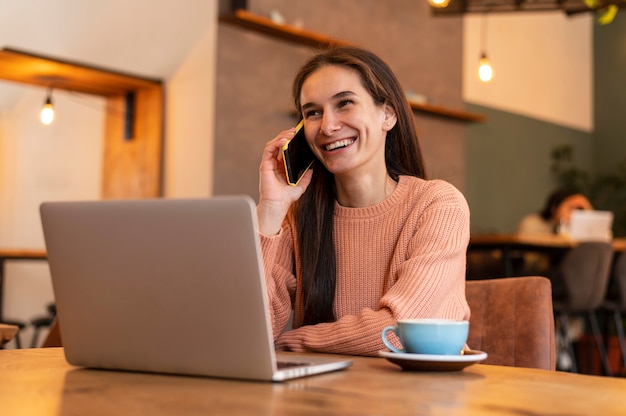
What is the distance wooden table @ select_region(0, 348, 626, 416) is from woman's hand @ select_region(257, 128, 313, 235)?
721mm

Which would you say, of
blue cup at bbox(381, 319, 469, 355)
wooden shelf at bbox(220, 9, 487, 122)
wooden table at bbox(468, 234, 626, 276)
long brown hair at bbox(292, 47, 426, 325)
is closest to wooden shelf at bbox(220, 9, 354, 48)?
wooden shelf at bbox(220, 9, 487, 122)

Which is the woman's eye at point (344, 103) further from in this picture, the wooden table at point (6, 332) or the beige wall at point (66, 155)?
the beige wall at point (66, 155)

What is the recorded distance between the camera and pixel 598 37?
9.18 metres

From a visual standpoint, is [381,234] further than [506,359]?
Yes

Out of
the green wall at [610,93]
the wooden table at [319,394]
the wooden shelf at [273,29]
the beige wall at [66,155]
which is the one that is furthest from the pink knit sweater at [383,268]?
the green wall at [610,93]

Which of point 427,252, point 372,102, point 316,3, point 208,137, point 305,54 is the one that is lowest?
point 427,252

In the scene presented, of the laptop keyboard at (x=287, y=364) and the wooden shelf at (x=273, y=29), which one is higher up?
the wooden shelf at (x=273, y=29)

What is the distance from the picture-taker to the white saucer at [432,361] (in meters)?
1.09

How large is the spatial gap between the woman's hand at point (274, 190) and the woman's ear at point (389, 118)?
0.22m

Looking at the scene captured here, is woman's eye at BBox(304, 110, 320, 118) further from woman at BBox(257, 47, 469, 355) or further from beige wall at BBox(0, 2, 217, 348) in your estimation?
beige wall at BBox(0, 2, 217, 348)

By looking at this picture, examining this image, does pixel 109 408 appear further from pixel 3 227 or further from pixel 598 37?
pixel 598 37

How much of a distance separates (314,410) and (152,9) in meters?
4.82

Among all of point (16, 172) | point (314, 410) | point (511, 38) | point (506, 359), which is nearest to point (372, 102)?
point (506, 359)

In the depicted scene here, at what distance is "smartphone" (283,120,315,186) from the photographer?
1.82 meters
